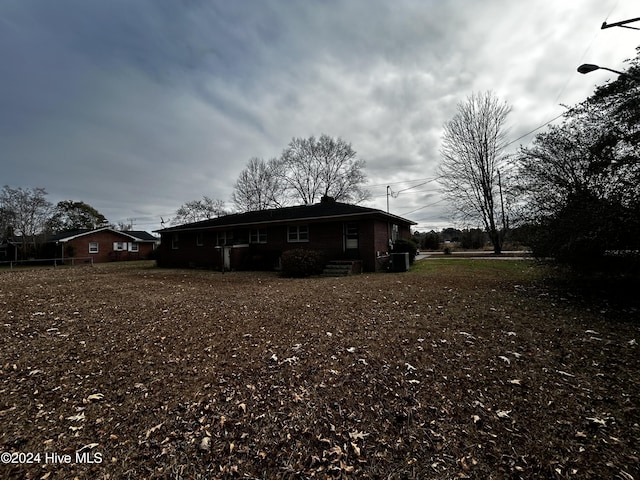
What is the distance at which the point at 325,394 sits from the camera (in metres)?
3.30

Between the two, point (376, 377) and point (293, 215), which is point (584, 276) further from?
point (293, 215)

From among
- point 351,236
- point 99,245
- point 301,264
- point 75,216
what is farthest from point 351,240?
point 75,216

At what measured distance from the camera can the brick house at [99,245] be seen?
28094mm

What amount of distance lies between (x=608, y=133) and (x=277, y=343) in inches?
376

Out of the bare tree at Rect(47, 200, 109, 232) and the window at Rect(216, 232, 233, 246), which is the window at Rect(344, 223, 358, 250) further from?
the bare tree at Rect(47, 200, 109, 232)

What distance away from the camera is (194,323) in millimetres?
5707

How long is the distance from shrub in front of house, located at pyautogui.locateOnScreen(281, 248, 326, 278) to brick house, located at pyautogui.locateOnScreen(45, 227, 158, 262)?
21.8 metres

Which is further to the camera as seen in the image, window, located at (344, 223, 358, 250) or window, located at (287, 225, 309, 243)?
window, located at (287, 225, 309, 243)

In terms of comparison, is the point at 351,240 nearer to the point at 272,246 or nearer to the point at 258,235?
the point at 272,246

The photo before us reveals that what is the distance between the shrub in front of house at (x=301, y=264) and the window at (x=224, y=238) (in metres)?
6.88

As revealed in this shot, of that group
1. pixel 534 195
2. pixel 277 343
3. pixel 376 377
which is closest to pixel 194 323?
pixel 277 343

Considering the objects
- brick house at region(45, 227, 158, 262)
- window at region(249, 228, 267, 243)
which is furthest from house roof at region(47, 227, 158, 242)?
window at region(249, 228, 267, 243)

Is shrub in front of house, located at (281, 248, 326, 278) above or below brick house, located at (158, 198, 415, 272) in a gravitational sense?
below

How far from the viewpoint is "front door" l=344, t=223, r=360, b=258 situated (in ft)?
48.7
